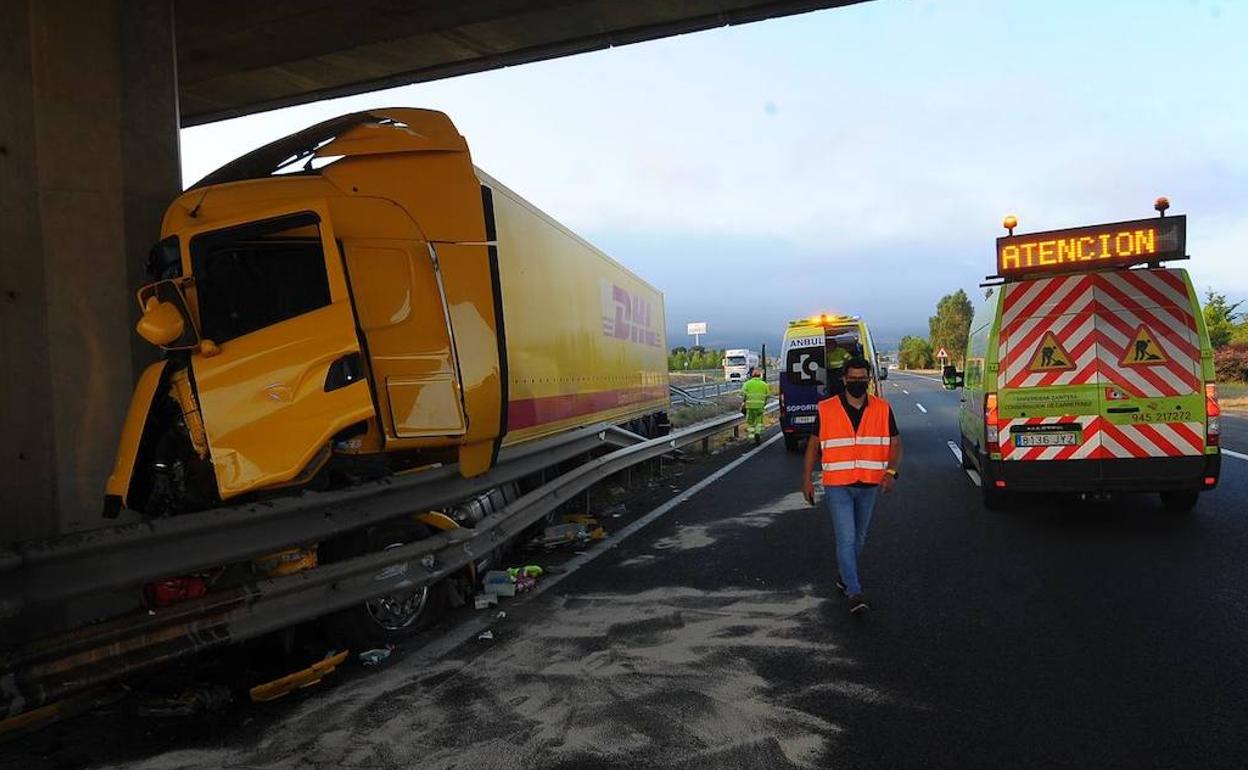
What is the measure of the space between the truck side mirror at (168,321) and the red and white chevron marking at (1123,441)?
23.4 feet

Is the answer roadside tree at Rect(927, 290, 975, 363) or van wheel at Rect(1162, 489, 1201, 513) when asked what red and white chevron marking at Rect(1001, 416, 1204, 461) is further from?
roadside tree at Rect(927, 290, 975, 363)

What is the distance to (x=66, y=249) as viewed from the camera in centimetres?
500

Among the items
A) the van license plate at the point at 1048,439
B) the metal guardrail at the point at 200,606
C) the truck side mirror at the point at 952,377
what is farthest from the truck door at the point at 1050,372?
the metal guardrail at the point at 200,606

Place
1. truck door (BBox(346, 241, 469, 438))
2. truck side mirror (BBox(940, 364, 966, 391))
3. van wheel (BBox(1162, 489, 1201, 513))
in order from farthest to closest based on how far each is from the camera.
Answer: truck side mirror (BBox(940, 364, 966, 391)) < van wheel (BBox(1162, 489, 1201, 513)) < truck door (BBox(346, 241, 469, 438))

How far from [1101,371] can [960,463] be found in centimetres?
518

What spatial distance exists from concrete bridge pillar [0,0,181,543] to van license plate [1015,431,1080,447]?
7.44 meters

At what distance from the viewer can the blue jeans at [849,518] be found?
5645 mm

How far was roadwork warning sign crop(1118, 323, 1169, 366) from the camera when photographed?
7664mm

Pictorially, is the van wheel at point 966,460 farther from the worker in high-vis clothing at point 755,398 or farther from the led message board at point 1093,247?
the worker in high-vis clothing at point 755,398

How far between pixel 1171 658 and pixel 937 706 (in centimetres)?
152

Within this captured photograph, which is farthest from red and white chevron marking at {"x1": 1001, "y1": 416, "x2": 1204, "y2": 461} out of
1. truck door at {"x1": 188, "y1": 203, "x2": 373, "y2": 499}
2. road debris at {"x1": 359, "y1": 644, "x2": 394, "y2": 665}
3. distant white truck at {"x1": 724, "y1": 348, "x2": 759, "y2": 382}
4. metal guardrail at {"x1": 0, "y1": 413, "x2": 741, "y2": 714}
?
distant white truck at {"x1": 724, "y1": 348, "x2": 759, "y2": 382}

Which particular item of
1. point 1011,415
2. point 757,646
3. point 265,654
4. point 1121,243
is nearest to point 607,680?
point 757,646

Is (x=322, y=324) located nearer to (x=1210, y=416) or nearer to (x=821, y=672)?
(x=821, y=672)

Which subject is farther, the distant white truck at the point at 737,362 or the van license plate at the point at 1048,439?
the distant white truck at the point at 737,362
